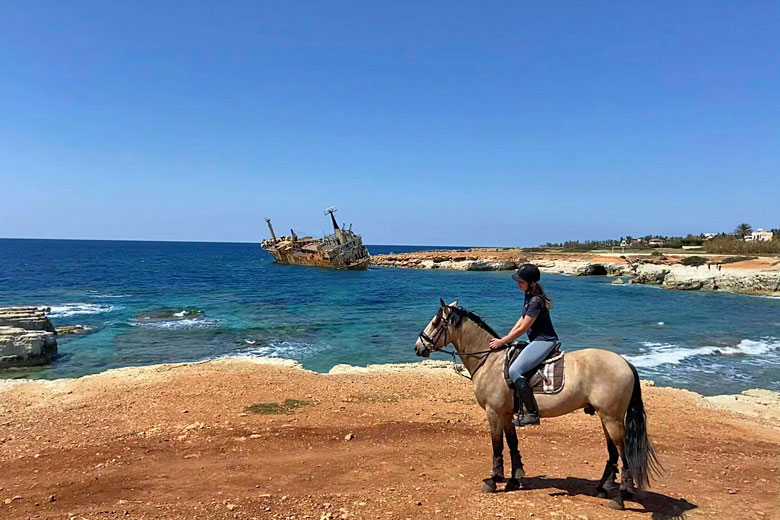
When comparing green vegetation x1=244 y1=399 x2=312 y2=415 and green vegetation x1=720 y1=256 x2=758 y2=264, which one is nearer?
green vegetation x1=244 y1=399 x2=312 y2=415

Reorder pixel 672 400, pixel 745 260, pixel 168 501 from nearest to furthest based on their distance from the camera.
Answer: pixel 168 501, pixel 672 400, pixel 745 260

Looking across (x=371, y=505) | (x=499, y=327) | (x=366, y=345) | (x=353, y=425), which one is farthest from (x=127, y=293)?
(x=371, y=505)

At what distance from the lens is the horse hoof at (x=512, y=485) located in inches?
241

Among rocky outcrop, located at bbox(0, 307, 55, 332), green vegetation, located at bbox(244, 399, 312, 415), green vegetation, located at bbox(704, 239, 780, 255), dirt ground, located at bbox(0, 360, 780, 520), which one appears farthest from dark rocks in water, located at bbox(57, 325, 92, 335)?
green vegetation, located at bbox(704, 239, 780, 255)

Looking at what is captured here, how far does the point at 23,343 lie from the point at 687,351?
85.9 ft

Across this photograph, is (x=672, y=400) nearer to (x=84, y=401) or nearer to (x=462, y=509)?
(x=462, y=509)

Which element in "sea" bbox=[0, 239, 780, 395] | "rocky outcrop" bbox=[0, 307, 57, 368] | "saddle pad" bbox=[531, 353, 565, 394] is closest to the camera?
"saddle pad" bbox=[531, 353, 565, 394]

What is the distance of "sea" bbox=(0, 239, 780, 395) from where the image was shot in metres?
17.5

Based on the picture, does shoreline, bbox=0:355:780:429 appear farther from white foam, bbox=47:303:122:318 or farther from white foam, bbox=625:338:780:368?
white foam, bbox=47:303:122:318

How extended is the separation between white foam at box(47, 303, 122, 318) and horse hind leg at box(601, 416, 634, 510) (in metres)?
31.9

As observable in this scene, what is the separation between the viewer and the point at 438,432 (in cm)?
884

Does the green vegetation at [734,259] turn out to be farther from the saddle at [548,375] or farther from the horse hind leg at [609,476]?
the saddle at [548,375]

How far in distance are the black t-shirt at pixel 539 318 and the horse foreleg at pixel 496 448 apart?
3.88 ft

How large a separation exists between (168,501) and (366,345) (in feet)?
48.0
